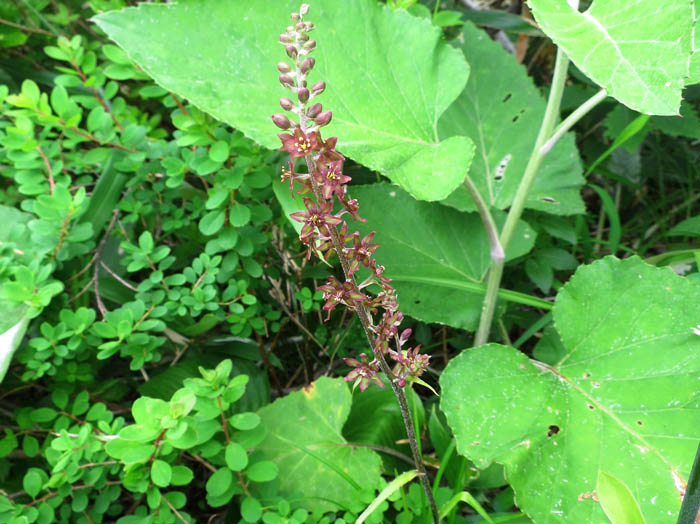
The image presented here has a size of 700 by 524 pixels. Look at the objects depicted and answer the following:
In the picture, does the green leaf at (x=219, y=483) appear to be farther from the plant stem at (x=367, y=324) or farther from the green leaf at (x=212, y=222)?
the green leaf at (x=212, y=222)

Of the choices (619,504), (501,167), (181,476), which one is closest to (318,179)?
(619,504)

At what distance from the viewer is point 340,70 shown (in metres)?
1.23

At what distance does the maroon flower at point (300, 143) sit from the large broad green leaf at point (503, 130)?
95 cm

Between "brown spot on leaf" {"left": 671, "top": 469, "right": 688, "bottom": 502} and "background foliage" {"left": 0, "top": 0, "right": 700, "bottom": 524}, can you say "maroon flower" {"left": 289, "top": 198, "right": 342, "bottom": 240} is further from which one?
"brown spot on leaf" {"left": 671, "top": 469, "right": 688, "bottom": 502}

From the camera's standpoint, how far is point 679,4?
823 mm

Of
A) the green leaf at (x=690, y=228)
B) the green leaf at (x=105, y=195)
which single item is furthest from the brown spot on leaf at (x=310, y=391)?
the green leaf at (x=690, y=228)

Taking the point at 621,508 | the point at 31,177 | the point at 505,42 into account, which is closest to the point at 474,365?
the point at 621,508

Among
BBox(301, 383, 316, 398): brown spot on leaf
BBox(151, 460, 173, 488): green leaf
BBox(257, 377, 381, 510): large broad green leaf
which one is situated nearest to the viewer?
BBox(151, 460, 173, 488): green leaf

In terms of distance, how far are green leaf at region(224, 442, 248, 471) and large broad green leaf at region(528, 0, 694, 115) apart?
2.65 ft

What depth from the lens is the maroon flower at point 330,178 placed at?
641mm

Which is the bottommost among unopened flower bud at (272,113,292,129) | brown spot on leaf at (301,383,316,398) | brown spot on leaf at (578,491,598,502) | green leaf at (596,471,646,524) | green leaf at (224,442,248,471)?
brown spot on leaf at (301,383,316,398)

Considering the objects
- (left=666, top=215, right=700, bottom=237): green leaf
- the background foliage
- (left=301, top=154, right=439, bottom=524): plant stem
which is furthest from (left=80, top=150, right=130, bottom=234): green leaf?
(left=666, top=215, right=700, bottom=237): green leaf

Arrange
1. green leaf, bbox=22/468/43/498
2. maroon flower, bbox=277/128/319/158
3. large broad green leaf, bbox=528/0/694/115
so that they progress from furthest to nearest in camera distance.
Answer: green leaf, bbox=22/468/43/498, large broad green leaf, bbox=528/0/694/115, maroon flower, bbox=277/128/319/158

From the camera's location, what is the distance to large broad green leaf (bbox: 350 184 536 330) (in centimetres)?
133
